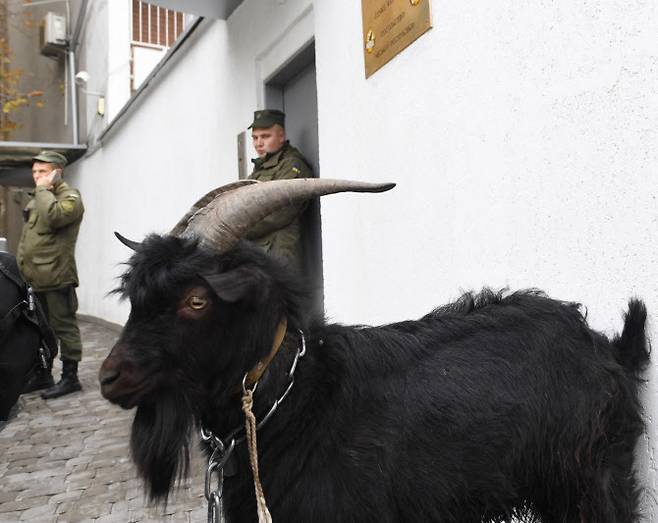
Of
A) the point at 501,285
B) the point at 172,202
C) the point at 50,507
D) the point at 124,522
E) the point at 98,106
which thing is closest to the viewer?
the point at 501,285

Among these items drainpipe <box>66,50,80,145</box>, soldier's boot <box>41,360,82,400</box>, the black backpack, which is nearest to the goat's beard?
the black backpack

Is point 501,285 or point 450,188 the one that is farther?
point 450,188

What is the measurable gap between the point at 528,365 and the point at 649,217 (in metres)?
0.76

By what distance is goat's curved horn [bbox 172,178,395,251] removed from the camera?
1853 millimetres

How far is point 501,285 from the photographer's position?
10.0ft

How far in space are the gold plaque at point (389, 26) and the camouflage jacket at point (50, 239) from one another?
11.7 feet

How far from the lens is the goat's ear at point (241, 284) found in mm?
1673

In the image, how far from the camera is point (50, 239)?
6.24 m

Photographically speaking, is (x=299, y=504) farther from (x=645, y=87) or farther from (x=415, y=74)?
(x=415, y=74)

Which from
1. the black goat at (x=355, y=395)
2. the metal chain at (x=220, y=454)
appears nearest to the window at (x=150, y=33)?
the black goat at (x=355, y=395)

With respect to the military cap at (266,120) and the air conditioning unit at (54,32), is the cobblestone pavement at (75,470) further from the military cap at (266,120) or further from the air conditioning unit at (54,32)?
the air conditioning unit at (54,32)

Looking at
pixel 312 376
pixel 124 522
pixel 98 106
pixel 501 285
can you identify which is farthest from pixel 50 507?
pixel 98 106

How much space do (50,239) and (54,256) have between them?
0.70 ft

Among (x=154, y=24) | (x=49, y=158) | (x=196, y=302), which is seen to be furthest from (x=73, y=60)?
(x=196, y=302)
